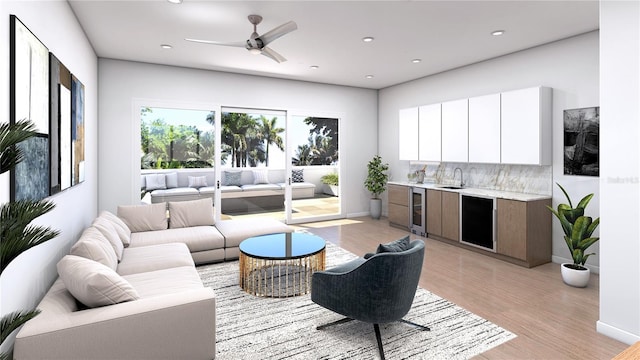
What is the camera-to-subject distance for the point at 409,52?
4.87 m

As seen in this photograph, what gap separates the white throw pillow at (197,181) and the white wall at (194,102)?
2.67 ft

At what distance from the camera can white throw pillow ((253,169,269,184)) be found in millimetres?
6395

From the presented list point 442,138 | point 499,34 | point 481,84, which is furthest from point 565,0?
point 442,138

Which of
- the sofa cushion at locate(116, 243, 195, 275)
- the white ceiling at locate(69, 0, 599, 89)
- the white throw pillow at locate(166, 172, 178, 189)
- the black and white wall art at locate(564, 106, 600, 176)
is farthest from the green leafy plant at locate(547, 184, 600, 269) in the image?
the white throw pillow at locate(166, 172, 178, 189)

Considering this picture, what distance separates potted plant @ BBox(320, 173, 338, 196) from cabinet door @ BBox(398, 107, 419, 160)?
1466mm

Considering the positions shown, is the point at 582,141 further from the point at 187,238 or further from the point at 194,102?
the point at 194,102

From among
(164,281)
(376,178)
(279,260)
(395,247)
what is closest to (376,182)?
(376,178)

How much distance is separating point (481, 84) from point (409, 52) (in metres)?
1.40

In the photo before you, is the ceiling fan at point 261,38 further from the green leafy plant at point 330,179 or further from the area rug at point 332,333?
the green leafy plant at point 330,179

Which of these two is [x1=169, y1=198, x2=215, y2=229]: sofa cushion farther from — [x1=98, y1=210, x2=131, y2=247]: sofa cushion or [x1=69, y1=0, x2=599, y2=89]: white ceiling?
[x1=69, y1=0, x2=599, y2=89]: white ceiling

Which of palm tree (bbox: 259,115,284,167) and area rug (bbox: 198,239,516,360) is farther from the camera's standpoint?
palm tree (bbox: 259,115,284,167)

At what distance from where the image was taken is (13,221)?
1.05 meters

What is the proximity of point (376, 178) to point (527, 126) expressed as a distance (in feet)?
10.7

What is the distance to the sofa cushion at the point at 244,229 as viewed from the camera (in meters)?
4.38
